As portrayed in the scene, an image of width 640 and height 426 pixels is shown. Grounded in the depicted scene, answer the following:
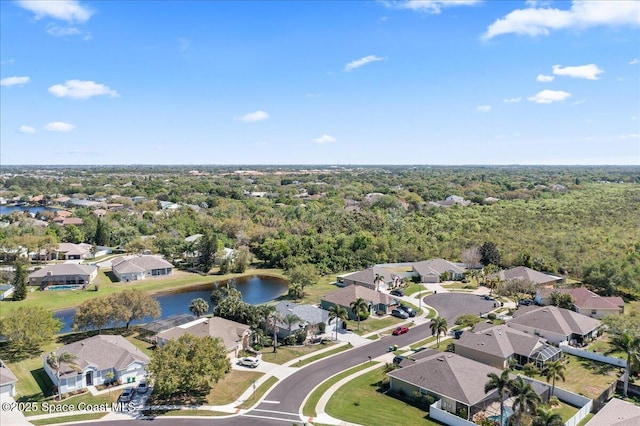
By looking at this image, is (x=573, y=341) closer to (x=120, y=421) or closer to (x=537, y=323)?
(x=537, y=323)

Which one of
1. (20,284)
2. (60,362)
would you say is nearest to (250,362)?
(60,362)

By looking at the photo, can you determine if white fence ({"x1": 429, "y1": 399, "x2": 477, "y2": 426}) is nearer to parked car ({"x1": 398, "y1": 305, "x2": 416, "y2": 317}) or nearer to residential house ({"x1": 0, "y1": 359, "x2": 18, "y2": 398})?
parked car ({"x1": 398, "y1": 305, "x2": 416, "y2": 317})

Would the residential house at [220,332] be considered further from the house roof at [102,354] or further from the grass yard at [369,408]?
the grass yard at [369,408]

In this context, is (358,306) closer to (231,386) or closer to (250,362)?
(250,362)

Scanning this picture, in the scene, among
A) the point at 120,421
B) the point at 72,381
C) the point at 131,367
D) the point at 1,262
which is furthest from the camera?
the point at 1,262

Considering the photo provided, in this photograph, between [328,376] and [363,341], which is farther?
[363,341]

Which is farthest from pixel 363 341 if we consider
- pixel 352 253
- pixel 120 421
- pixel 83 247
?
pixel 83 247
